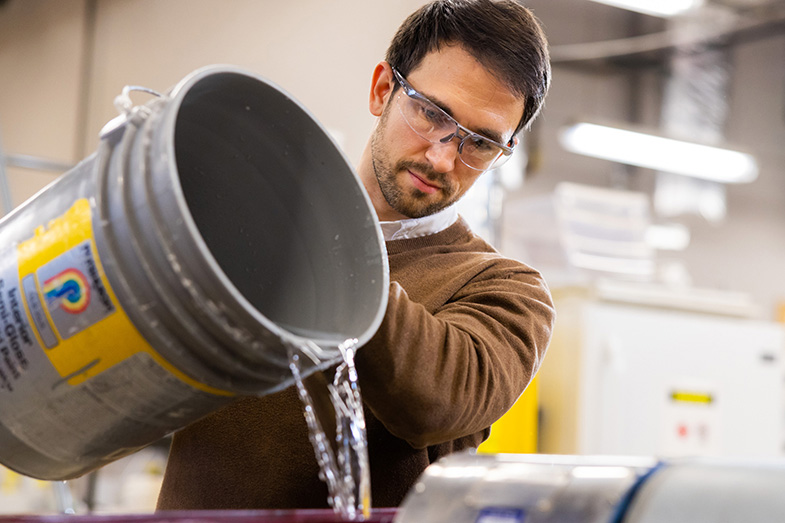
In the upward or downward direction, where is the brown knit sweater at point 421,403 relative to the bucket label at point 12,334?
downward

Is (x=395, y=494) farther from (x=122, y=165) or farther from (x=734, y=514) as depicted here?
(x=734, y=514)

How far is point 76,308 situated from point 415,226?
0.61 metres

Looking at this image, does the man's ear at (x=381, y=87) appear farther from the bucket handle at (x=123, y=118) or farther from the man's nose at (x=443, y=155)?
the bucket handle at (x=123, y=118)

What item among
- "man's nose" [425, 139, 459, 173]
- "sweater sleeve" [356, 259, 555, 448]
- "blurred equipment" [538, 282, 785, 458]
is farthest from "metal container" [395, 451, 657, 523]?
"blurred equipment" [538, 282, 785, 458]

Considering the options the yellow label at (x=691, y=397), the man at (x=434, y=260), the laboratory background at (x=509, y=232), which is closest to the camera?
the man at (x=434, y=260)

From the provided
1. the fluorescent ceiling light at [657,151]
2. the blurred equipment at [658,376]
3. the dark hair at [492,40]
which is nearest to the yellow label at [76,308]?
the dark hair at [492,40]

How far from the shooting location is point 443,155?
118 cm

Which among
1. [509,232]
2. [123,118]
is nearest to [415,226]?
[123,118]

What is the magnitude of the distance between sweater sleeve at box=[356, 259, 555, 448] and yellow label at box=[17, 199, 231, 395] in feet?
0.55

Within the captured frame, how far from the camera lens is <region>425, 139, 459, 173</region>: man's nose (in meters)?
1.18

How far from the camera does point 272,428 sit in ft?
3.67

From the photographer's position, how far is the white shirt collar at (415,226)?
124 cm

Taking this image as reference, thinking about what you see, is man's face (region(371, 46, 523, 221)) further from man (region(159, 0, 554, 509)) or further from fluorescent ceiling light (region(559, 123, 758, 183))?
fluorescent ceiling light (region(559, 123, 758, 183))

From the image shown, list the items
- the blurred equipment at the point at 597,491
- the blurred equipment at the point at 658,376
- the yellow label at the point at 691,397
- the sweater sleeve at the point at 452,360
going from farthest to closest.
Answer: the yellow label at the point at 691,397, the blurred equipment at the point at 658,376, the sweater sleeve at the point at 452,360, the blurred equipment at the point at 597,491
